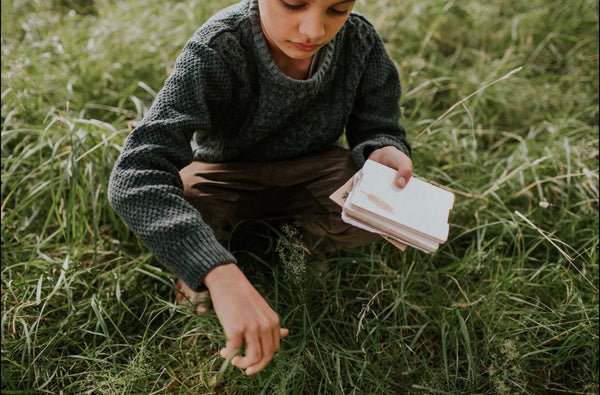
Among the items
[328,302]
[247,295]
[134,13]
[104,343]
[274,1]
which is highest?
[274,1]

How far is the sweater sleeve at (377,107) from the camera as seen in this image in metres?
1.55

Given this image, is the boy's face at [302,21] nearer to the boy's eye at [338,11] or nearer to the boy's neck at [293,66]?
the boy's eye at [338,11]

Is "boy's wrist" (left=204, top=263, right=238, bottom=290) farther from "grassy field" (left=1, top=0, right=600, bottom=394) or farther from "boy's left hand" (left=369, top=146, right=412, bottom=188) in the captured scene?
"boy's left hand" (left=369, top=146, right=412, bottom=188)

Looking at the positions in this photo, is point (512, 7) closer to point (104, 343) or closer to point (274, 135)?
point (274, 135)

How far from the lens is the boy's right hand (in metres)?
0.99

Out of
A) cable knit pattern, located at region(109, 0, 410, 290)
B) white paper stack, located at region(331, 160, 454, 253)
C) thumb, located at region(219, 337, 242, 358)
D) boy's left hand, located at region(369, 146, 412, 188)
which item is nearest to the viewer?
thumb, located at region(219, 337, 242, 358)

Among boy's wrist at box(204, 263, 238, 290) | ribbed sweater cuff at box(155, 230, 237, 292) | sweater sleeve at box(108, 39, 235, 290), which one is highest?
sweater sleeve at box(108, 39, 235, 290)

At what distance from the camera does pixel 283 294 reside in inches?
63.1

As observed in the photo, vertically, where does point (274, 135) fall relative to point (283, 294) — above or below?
above

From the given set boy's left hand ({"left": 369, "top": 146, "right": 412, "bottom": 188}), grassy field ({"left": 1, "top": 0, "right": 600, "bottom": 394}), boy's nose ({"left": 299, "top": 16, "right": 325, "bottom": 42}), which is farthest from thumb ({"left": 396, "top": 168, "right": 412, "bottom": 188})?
boy's nose ({"left": 299, "top": 16, "right": 325, "bottom": 42})

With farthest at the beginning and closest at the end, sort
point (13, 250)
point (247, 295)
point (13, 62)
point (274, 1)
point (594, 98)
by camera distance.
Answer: point (594, 98) < point (13, 62) < point (13, 250) < point (274, 1) < point (247, 295)

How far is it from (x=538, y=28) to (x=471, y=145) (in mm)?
1184

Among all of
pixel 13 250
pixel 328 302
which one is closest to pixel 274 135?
pixel 328 302

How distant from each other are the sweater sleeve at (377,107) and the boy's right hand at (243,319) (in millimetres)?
742
